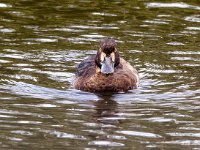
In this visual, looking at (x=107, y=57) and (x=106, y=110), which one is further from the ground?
(x=107, y=57)

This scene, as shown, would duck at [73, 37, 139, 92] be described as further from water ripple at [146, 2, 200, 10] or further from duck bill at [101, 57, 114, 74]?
water ripple at [146, 2, 200, 10]

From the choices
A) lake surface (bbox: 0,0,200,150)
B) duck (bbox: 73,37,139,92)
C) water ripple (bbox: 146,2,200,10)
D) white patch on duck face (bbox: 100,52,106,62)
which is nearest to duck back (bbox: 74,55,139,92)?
duck (bbox: 73,37,139,92)

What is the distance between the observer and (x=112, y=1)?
69.4ft

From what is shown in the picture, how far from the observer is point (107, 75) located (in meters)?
14.5

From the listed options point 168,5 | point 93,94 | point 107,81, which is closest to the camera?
point 93,94

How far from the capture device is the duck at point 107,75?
1430 cm

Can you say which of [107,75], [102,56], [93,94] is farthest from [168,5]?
[93,94]

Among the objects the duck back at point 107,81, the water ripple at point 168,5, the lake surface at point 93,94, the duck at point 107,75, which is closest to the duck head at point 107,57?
the duck at point 107,75

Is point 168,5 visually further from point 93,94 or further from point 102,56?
point 93,94

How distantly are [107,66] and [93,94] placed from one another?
51 cm

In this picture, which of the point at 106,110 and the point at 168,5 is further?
the point at 168,5

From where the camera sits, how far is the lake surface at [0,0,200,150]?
36.4ft

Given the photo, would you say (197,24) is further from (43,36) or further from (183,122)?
(183,122)

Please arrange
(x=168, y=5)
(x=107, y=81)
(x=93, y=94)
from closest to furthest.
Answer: (x=93, y=94)
(x=107, y=81)
(x=168, y=5)
